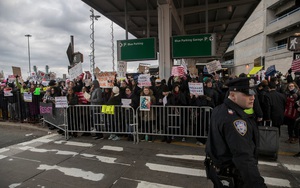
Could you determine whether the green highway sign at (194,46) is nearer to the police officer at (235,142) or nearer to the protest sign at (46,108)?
the protest sign at (46,108)

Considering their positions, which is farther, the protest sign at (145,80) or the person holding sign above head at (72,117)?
the person holding sign above head at (72,117)

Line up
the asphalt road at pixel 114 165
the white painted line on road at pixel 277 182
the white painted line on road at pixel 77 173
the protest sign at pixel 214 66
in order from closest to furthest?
the white painted line on road at pixel 277 182, the asphalt road at pixel 114 165, the white painted line on road at pixel 77 173, the protest sign at pixel 214 66

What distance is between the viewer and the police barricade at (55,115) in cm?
710

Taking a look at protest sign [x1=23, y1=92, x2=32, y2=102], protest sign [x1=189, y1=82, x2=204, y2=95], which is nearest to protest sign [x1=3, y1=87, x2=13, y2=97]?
protest sign [x1=23, y1=92, x2=32, y2=102]

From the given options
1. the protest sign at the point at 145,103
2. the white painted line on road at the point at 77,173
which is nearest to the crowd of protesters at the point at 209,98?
the protest sign at the point at 145,103

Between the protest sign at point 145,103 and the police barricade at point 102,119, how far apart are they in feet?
1.13

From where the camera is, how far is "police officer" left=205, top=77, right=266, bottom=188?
173cm

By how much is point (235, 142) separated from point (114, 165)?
3569 mm

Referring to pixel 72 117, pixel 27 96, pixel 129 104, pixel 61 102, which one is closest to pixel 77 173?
pixel 129 104

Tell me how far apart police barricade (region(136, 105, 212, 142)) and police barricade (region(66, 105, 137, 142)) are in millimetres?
326

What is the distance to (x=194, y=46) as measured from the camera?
8.92 m

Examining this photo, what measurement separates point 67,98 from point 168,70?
4.38 metres

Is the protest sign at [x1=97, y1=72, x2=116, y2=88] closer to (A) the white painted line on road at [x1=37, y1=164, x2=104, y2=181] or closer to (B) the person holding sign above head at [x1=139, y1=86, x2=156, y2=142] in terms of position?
(B) the person holding sign above head at [x1=139, y1=86, x2=156, y2=142]

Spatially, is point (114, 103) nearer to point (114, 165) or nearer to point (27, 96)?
point (114, 165)
